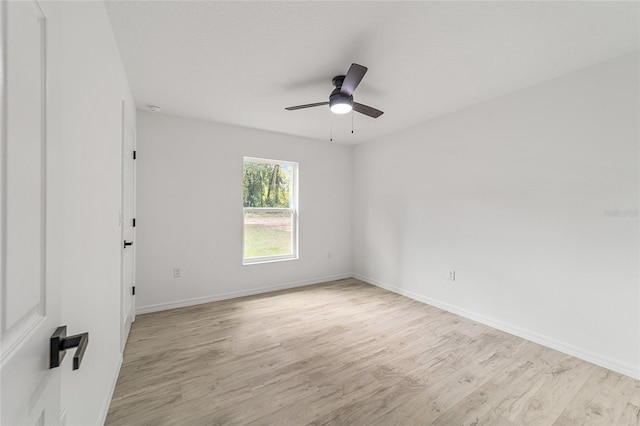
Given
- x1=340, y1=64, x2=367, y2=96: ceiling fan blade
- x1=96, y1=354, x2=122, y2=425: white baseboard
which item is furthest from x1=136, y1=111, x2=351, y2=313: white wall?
x1=340, y1=64, x2=367, y2=96: ceiling fan blade

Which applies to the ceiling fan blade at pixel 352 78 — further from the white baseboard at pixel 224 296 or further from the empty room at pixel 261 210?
the white baseboard at pixel 224 296

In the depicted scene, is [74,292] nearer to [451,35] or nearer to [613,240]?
[451,35]

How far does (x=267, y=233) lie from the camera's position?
420 centimetres

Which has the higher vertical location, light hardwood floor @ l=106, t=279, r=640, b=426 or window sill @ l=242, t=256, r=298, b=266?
window sill @ l=242, t=256, r=298, b=266

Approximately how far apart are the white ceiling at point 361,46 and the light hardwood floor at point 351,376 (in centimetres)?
253

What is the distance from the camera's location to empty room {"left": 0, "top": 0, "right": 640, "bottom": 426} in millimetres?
701

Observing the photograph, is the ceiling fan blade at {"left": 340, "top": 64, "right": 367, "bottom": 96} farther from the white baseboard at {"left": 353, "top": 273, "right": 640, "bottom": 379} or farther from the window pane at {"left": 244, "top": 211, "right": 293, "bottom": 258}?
the white baseboard at {"left": 353, "top": 273, "right": 640, "bottom": 379}

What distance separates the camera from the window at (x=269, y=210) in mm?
4020

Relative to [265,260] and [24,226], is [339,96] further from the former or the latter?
[265,260]

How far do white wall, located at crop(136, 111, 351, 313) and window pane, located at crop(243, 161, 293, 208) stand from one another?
0.18 m

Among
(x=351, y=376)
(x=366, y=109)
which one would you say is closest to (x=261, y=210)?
(x=366, y=109)

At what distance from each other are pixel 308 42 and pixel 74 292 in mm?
2077

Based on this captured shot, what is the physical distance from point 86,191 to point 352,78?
1.88 m

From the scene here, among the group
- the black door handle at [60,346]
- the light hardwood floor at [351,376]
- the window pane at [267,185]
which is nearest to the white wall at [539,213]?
the light hardwood floor at [351,376]
